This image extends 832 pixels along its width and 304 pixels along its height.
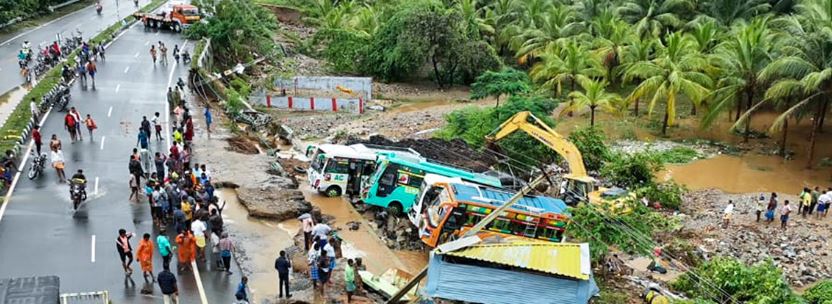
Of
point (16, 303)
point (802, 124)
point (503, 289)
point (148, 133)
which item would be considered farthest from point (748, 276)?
point (802, 124)

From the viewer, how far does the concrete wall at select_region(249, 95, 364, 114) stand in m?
41.1

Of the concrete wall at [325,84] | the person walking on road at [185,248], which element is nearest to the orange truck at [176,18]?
the concrete wall at [325,84]

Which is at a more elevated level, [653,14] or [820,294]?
[653,14]

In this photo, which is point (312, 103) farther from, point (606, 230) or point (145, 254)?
point (145, 254)

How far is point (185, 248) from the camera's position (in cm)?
1680

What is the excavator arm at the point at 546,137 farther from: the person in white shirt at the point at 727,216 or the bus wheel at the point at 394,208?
the bus wheel at the point at 394,208

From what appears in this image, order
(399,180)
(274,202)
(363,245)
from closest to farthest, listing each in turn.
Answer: (363,245)
(274,202)
(399,180)

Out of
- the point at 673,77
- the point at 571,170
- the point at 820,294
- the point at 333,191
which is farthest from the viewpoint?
the point at 673,77

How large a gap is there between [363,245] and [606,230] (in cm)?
667

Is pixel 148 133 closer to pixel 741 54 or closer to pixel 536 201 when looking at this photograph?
pixel 536 201

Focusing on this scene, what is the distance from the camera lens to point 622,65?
44.4 metres

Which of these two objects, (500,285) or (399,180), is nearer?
(500,285)

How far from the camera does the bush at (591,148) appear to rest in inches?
1223

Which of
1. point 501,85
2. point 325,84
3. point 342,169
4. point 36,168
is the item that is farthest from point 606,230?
point 325,84
